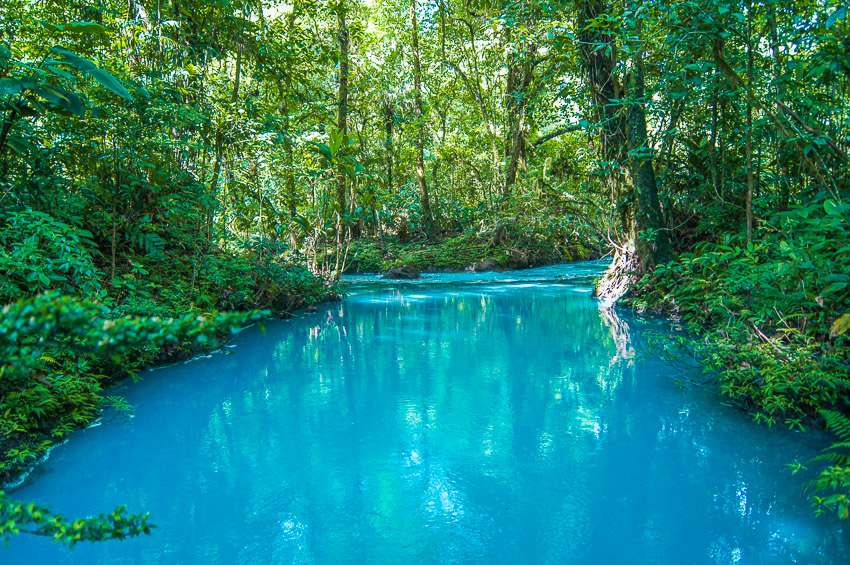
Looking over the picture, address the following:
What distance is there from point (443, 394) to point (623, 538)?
2295 mm

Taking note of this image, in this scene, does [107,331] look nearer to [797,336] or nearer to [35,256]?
[35,256]

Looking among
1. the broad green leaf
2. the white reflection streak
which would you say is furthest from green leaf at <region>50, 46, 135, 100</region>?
the white reflection streak

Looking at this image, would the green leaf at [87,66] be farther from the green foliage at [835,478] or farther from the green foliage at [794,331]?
the green foliage at [794,331]

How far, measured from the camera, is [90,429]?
3.69 metres

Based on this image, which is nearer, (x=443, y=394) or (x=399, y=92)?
(x=443, y=394)

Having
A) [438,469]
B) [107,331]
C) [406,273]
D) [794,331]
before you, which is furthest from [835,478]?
[406,273]

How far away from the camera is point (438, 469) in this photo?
10.1ft

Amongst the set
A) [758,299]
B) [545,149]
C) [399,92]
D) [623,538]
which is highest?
[399,92]

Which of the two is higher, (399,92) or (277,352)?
(399,92)

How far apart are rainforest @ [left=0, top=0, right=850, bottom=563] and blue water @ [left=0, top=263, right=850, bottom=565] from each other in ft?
0.49

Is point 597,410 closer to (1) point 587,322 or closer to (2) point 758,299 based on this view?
(2) point 758,299

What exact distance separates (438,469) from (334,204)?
21.9 ft

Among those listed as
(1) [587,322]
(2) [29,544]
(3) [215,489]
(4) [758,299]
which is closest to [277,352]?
(3) [215,489]

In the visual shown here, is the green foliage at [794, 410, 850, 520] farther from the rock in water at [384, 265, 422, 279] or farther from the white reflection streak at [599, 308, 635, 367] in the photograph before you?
the rock in water at [384, 265, 422, 279]
